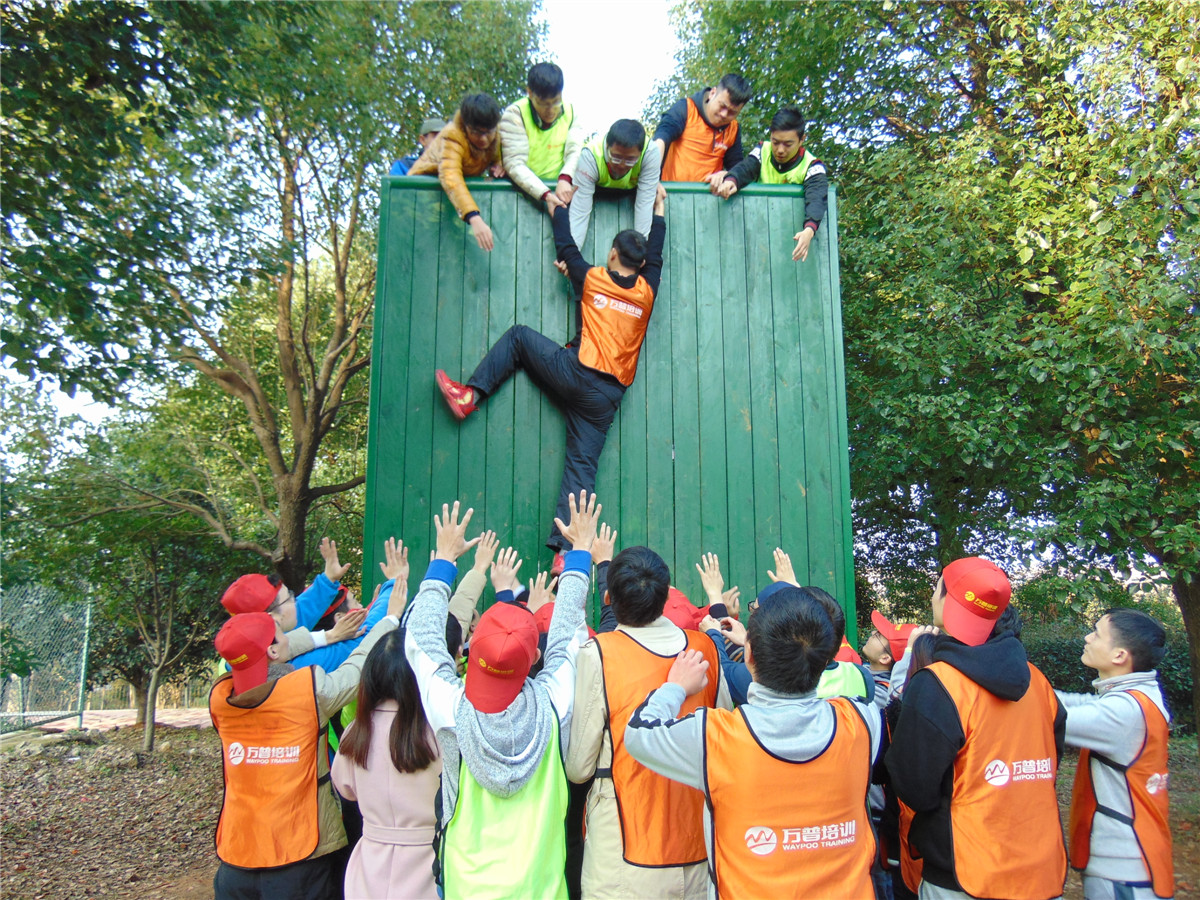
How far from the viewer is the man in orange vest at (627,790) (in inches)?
104

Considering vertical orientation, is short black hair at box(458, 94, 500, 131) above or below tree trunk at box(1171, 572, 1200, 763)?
above

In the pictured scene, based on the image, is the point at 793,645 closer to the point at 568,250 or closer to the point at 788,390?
the point at 788,390

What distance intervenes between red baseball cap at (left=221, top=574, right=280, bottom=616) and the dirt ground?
5.31 metres

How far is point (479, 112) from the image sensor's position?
520cm

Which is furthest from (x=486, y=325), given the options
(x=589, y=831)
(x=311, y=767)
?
(x=589, y=831)

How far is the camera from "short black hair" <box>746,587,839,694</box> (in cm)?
229

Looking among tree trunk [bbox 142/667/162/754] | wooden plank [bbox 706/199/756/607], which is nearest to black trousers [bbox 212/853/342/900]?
wooden plank [bbox 706/199/756/607]

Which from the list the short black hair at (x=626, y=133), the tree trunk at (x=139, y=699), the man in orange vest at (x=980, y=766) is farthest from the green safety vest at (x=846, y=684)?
the tree trunk at (x=139, y=699)

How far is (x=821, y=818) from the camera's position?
2264 millimetres

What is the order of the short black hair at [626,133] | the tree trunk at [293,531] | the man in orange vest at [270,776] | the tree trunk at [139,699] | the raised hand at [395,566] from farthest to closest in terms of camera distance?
1. the tree trunk at [139,699]
2. the tree trunk at [293,531]
3. the short black hair at [626,133]
4. the raised hand at [395,566]
5. the man in orange vest at [270,776]

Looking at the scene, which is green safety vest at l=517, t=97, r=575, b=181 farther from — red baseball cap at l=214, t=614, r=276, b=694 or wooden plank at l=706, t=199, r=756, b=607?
red baseball cap at l=214, t=614, r=276, b=694

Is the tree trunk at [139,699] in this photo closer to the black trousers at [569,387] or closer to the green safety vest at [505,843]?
the black trousers at [569,387]

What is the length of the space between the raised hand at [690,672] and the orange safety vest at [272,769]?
1337 millimetres

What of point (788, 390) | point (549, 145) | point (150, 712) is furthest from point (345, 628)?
point (150, 712)
